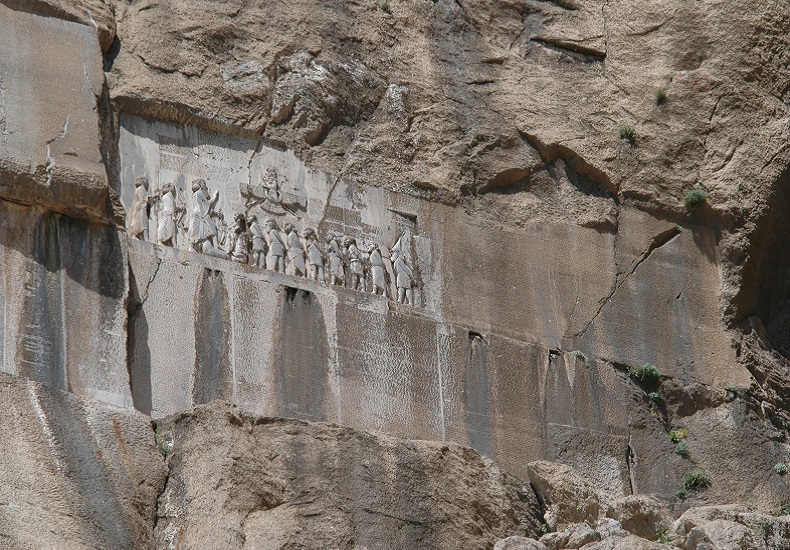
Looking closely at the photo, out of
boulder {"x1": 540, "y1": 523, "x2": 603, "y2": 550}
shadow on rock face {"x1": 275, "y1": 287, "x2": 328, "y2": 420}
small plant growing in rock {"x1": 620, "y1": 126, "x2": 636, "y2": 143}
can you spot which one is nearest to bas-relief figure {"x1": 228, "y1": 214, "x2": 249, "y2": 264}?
shadow on rock face {"x1": 275, "y1": 287, "x2": 328, "y2": 420}

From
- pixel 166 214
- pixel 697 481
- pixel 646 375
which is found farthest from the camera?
pixel 646 375

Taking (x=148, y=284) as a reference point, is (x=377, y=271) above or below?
above

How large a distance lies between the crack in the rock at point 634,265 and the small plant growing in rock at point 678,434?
1281mm

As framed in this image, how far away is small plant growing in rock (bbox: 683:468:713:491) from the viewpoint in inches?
607

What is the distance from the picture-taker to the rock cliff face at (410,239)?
44.3 ft

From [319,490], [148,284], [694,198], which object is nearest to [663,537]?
[319,490]

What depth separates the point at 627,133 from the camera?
17125 millimetres

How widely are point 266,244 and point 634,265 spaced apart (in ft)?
12.9

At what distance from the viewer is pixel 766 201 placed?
17.0 meters

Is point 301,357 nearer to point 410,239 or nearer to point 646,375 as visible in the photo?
point 410,239

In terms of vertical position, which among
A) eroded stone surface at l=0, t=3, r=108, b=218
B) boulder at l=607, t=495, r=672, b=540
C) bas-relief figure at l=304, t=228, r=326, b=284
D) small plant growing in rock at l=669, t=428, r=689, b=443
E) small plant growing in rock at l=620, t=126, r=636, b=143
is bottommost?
boulder at l=607, t=495, r=672, b=540

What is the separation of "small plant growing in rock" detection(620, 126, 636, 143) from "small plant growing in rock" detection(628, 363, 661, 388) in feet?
8.42

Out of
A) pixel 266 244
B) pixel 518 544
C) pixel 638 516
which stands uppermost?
pixel 266 244

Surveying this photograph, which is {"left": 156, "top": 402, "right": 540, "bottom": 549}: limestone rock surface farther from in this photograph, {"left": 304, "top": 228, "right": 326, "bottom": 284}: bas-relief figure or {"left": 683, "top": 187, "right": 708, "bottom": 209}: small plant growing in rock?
{"left": 683, "top": 187, "right": 708, "bottom": 209}: small plant growing in rock
